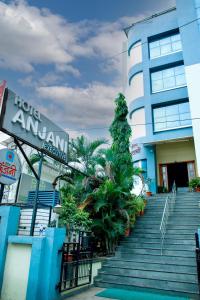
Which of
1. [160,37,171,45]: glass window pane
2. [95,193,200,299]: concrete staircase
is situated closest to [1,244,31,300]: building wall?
[95,193,200,299]: concrete staircase

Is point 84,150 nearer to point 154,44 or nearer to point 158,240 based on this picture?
point 158,240

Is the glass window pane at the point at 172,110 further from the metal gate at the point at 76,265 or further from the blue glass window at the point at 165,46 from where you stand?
the metal gate at the point at 76,265

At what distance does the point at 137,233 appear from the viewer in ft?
27.2

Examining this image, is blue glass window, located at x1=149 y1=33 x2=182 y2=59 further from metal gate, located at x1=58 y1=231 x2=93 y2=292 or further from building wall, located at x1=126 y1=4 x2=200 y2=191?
metal gate, located at x1=58 y1=231 x2=93 y2=292

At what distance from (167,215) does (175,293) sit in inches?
145

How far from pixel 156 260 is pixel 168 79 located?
13.7 metres

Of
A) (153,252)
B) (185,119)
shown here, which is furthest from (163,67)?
(153,252)

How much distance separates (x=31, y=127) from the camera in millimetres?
5680

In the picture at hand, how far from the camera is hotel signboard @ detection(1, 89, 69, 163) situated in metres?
5.02

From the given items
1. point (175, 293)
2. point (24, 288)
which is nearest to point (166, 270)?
point (175, 293)

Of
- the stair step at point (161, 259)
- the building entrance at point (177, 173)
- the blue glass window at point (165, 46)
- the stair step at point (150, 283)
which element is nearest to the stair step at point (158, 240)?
the stair step at point (161, 259)

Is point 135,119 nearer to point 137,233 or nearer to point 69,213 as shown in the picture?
point 137,233

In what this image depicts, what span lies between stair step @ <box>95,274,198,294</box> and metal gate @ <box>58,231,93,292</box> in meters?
0.67

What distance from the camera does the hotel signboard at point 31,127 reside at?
16.5ft
